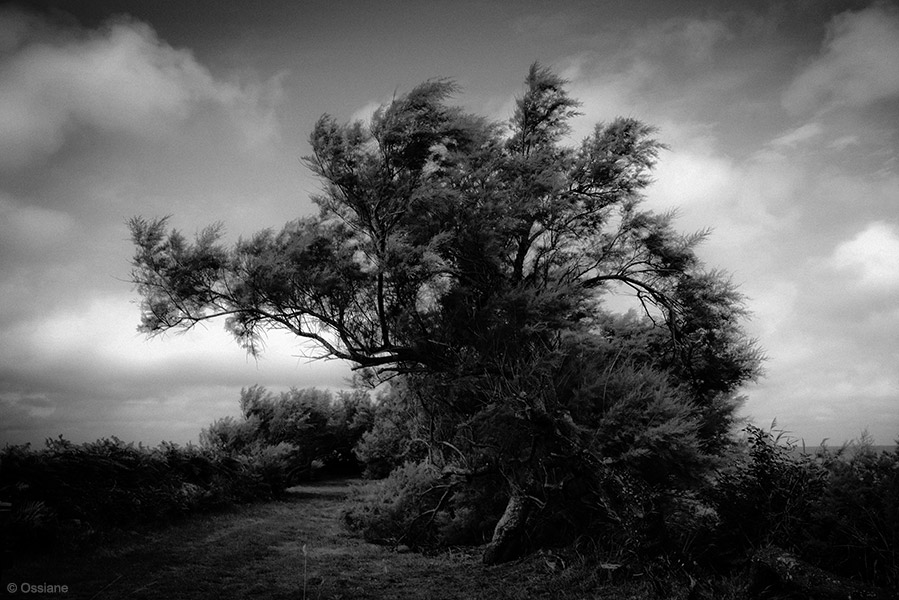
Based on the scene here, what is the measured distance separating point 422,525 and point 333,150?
8.50 m

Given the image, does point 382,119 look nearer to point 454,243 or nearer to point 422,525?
point 454,243

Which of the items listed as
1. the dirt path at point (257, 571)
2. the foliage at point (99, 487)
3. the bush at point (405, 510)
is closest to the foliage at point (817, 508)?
the dirt path at point (257, 571)

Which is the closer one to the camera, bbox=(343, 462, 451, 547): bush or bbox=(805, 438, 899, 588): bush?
bbox=(805, 438, 899, 588): bush

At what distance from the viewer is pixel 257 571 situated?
7.60m

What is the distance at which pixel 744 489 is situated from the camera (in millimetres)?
7328

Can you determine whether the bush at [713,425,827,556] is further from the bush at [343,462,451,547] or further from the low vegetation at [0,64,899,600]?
the bush at [343,462,451,547]

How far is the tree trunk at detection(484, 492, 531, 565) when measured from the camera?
8883mm

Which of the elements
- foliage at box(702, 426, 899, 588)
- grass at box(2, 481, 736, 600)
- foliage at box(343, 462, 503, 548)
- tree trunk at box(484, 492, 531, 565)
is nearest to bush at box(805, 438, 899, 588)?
foliage at box(702, 426, 899, 588)

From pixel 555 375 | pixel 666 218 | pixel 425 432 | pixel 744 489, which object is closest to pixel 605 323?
pixel 666 218

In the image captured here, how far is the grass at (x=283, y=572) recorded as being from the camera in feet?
20.7

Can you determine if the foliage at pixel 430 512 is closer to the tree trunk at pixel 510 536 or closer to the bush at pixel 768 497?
the tree trunk at pixel 510 536

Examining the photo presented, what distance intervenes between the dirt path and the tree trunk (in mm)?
349

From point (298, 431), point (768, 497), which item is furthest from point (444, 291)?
point (298, 431)

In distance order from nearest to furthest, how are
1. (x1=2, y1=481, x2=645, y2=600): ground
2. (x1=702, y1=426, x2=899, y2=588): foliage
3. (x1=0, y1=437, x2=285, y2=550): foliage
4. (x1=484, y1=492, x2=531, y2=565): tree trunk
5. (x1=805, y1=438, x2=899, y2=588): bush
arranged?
(x1=805, y1=438, x2=899, y2=588): bush, (x1=702, y1=426, x2=899, y2=588): foliage, (x1=2, y1=481, x2=645, y2=600): ground, (x1=0, y1=437, x2=285, y2=550): foliage, (x1=484, y1=492, x2=531, y2=565): tree trunk
